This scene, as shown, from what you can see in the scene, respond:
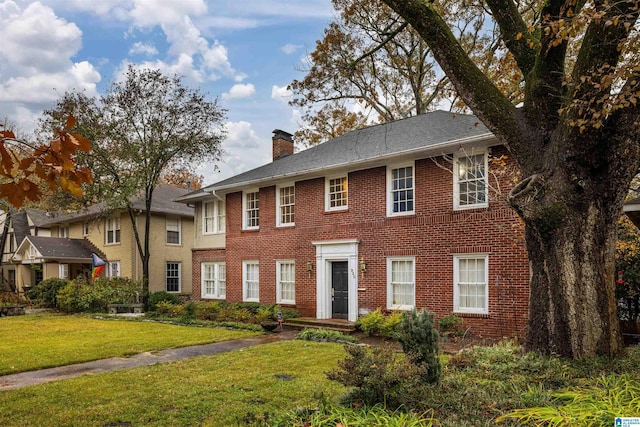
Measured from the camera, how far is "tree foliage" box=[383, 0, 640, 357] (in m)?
6.74

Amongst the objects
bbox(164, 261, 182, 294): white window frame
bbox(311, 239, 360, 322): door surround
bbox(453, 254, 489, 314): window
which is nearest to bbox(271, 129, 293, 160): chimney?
bbox(311, 239, 360, 322): door surround

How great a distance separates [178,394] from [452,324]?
27.3 feet

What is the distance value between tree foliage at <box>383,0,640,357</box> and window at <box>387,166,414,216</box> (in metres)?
7.08

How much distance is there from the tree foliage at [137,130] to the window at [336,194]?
9011mm

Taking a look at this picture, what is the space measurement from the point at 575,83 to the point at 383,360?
199 inches

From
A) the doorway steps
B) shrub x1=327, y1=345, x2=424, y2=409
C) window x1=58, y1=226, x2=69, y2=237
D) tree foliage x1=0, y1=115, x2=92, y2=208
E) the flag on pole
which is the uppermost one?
tree foliage x1=0, y1=115, x2=92, y2=208

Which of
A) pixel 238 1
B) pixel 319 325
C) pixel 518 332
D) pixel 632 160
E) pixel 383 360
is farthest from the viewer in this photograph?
pixel 319 325

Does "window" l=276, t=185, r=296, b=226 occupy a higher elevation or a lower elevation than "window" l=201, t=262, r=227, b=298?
higher

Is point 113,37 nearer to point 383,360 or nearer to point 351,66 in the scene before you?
point 351,66

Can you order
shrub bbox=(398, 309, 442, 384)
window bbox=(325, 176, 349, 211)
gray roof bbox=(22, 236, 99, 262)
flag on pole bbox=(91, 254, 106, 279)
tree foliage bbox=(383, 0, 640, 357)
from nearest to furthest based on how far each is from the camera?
shrub bbox=(398, 309, 442, 384) → tree foliage bbox=(383, 0, 640, 357) → window bbox=(325, 176, 349, 211) → flag on pole bbox=(91, 254, 106, 279) → gray roof bbox=(22, 236, 99, 262)

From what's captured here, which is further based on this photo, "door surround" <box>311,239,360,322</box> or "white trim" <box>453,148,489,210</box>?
"door surround" <box>311,239,360,322</box>

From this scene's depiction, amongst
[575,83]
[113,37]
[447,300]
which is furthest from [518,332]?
[113,37]

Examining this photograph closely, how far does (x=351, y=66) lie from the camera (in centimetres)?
907

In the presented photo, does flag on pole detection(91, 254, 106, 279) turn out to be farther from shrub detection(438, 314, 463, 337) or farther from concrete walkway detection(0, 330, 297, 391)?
shrub detection(438, 314, 463, 337)
